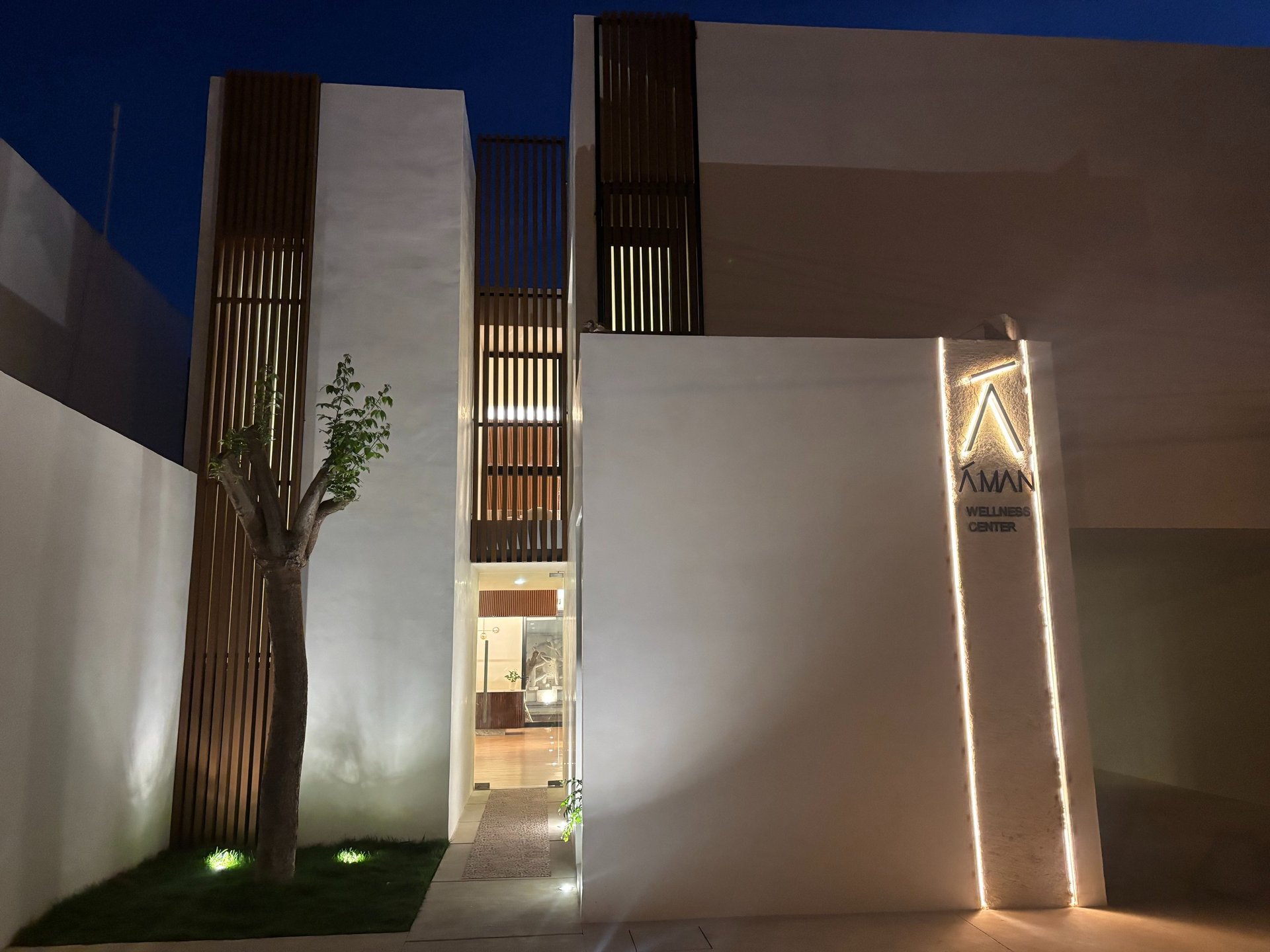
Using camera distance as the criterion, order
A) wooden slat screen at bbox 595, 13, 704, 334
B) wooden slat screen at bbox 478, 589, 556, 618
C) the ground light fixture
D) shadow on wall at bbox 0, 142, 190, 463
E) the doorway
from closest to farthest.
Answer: the ground light fixture
shadow on wall at bbox 0, 142, 190, 463
wooden slat screen at bbox 595, 13, 704, 334
the doorway
wooden slat screen at bbox 478, 589, 556, 618

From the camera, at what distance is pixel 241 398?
700 cm

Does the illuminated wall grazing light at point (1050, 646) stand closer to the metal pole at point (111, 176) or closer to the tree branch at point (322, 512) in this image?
the tree branch at point (322, 512)

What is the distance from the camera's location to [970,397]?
4891mm

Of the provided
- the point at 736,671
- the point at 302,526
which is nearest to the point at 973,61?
the point at 736,671

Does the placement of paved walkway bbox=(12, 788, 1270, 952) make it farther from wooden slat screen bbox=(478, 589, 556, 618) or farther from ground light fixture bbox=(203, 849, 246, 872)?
wooden slat screen bbox=(478, 589, 556, 618)

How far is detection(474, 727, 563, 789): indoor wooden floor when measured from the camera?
9.21m

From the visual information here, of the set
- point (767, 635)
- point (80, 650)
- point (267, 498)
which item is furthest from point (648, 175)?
point (80, 650)

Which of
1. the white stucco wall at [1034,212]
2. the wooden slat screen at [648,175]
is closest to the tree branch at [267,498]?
the wooden slat screen at [648,175]

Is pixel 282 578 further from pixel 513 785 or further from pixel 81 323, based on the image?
pixel 513 785

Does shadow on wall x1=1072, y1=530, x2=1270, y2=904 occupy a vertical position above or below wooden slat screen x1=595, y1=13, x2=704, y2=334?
below

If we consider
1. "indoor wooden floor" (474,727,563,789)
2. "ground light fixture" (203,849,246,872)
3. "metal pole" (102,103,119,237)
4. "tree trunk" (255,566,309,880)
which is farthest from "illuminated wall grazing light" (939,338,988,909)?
"metal pole" (102,103,119,237)

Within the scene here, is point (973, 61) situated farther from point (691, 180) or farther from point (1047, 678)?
point (1047, 678)

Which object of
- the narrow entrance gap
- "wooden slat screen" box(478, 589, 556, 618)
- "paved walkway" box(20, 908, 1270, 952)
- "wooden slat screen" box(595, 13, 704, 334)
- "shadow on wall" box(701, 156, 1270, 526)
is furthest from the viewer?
"wooden slat screen" box(478, 589, 556, 618)

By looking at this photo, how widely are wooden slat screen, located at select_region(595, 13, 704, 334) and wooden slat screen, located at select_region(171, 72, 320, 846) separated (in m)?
2.56
